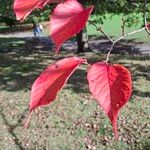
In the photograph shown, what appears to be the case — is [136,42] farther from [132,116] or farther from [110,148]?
[110,148]

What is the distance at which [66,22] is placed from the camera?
28.3 inches

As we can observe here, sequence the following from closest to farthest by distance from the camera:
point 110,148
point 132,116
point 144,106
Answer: point 110,148 → point 132,116 → point 144,106

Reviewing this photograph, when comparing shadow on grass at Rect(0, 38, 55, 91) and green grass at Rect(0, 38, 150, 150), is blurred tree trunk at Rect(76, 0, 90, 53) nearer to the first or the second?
shadow on grass at Rect(0, 38, 55, 91)

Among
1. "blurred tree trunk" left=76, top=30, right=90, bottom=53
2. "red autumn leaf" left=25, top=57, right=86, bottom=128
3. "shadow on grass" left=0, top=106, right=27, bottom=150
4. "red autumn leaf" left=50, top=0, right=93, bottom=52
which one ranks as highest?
"red autumn leaf" left=50, top=0, right=93, bottom=52

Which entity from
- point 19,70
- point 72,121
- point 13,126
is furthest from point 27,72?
point 72,121

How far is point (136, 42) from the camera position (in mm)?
18156

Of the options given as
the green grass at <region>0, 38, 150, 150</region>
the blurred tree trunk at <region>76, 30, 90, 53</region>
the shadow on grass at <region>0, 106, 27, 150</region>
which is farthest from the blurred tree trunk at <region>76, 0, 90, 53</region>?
the shadow on grass at <region>0, 106, 27, 150</region>

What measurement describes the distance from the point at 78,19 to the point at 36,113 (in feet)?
22.4

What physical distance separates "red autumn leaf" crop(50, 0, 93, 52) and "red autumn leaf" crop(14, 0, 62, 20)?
1.2 inches

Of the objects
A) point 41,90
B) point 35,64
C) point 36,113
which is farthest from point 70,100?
point 41,90

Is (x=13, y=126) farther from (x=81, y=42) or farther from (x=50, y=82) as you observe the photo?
(x=81, y=42)

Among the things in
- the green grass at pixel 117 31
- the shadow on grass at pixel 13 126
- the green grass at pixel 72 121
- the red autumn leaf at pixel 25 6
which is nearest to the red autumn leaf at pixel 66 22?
the red autumn leaf at pixel 25 6

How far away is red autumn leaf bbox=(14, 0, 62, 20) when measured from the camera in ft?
2.31

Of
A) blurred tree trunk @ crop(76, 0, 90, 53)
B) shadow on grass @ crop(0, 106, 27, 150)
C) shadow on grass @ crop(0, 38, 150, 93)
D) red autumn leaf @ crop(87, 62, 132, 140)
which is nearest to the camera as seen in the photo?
red autumn leaf @ crop(87, 62, 132, 140)
